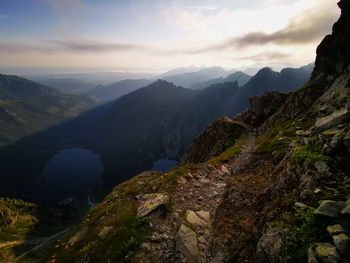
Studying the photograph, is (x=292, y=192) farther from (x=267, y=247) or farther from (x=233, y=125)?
(x=233, y=125)

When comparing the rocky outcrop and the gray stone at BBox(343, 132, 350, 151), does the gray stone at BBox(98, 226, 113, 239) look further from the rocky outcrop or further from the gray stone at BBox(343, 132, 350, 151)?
the rocky outcrop

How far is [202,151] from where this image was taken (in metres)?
80.1

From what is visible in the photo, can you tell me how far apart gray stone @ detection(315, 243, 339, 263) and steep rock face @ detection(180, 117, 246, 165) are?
51.8 m

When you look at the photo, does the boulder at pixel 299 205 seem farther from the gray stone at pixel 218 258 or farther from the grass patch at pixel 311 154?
the gray stone at pixel 218 258

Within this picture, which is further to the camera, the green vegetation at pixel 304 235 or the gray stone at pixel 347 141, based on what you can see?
the gray stone at pixel 347 141

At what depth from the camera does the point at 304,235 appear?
11383 mm

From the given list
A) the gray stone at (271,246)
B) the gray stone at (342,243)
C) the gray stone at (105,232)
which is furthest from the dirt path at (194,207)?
the gray stone at (342,243)

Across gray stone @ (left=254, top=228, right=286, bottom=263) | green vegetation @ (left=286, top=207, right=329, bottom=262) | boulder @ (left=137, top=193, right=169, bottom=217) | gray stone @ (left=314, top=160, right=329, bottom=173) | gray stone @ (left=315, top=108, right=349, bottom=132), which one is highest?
gray stone @ (left=315, top=108, right=349, bottom=132)

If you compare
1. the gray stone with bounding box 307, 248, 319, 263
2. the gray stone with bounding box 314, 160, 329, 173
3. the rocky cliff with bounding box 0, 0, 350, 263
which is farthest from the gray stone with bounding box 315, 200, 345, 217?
the gray stone with bounding box 314, 160, 329, 173

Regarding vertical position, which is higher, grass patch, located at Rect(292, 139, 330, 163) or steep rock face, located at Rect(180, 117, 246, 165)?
grass patch, located at Rect(292, 139, 330, 163)

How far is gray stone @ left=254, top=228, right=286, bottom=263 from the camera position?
11.8m

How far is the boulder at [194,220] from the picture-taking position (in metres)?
18.8

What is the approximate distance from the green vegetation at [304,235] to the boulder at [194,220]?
809 cm

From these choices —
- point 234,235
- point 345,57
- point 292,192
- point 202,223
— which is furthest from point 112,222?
point 345,57
